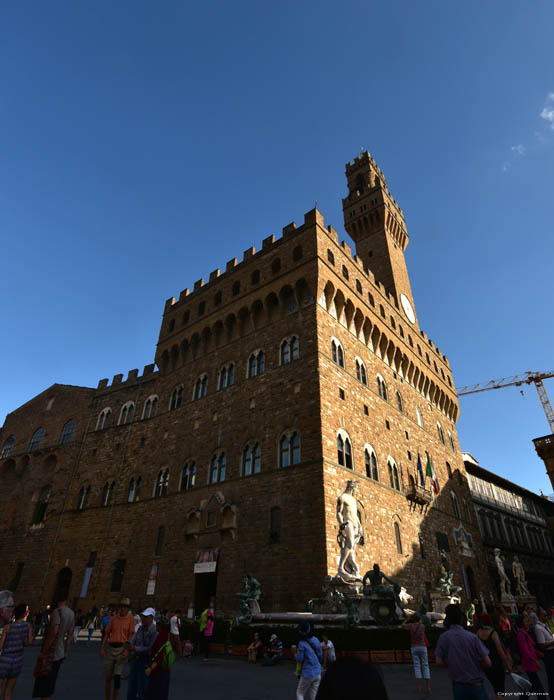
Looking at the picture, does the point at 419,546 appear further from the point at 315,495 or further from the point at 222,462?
the point at 222,462

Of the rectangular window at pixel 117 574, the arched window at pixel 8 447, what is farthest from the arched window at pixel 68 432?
the rectangular window at pixel 117 574

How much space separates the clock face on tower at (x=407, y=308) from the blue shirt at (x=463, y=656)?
26.0 m

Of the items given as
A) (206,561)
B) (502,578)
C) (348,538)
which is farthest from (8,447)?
(502,578)

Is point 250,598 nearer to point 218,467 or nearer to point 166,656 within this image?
point 218,467

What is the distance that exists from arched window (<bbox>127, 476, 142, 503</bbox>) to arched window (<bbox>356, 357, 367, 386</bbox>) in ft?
42.4

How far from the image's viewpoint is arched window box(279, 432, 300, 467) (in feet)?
55.1

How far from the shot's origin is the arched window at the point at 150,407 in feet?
83.0

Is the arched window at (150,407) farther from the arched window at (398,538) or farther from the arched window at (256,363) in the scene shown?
the arched window at (398,538)

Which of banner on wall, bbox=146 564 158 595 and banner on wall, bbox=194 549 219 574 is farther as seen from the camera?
banner on wall, bbox=146 564 158 595

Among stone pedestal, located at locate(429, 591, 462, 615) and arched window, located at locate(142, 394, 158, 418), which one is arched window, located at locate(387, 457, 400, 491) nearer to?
stone pedestal, located at locate(429, 591, 462, 615)

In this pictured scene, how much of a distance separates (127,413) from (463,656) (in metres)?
25.1

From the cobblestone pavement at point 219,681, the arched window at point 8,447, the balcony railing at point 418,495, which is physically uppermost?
the arched window at point 8,447

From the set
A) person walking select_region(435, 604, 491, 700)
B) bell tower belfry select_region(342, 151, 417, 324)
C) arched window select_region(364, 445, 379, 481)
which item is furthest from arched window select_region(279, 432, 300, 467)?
bell tower belfry select_region(342, 151, 417, 324)

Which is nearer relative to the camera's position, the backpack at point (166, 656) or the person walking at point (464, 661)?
the person walking at point (464, 661)
